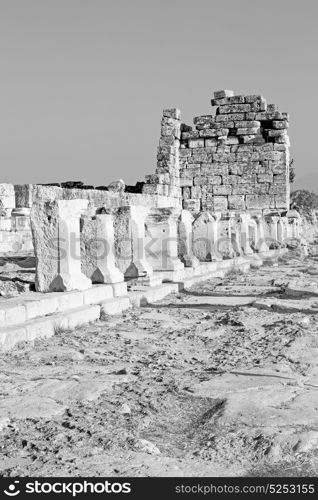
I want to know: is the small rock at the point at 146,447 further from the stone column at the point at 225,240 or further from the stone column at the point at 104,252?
the stone column at the point at 225,240

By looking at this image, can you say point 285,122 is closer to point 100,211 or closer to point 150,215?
point 150,215

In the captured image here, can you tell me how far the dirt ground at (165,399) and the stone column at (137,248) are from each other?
221cm

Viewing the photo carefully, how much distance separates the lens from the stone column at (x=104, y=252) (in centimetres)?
889

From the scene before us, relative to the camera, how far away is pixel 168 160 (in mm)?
21297

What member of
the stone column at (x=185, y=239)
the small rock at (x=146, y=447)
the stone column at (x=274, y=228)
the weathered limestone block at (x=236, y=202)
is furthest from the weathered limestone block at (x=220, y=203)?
the small rock at (x=146, y=447)

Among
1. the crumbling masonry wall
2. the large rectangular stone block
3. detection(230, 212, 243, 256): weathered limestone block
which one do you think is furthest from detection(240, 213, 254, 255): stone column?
the large rectangular stone block

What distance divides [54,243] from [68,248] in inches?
6.9

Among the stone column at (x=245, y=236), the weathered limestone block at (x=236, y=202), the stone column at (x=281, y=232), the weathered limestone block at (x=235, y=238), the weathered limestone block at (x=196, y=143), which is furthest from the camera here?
the weathered limestone block at (x=196, y=143)

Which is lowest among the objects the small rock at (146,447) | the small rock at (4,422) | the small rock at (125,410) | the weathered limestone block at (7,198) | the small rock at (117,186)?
the small rock at (146,447)

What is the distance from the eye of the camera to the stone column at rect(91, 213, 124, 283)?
889 centimetres

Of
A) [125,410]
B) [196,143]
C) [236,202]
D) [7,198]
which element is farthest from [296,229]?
[125,410]

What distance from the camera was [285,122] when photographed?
21.6 metres
